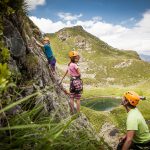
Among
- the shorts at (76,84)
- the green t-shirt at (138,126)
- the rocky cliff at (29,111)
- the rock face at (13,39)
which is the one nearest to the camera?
the rocky cliff at (29,111)

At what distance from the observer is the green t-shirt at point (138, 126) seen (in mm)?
10898

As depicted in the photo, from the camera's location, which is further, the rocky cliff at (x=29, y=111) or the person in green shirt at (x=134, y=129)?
the person in green shirt at (x=134, y=129)

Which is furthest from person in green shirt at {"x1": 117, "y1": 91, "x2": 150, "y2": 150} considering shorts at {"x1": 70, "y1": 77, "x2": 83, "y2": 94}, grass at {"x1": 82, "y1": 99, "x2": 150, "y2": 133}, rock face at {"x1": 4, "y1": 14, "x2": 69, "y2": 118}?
grass at {"x1": 82, "y1": 99, "x2": 150, "y2": 133}

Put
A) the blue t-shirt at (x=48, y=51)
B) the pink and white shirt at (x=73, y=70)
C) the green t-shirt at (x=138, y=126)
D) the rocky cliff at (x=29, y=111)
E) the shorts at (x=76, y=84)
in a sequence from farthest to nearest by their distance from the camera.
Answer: the blue t-shirt at (x=48, y=51)
the shorts at (x=76, y=84)
the pink and white shirt at (x=73, y=70)
the green t-shirt at (x=138, y=126)
the rocky cliff at (x=29, y=111)

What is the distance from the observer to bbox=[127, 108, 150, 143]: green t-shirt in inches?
429

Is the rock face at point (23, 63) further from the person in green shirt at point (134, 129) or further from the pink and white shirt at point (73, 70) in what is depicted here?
the person in green shirt at point (134, 129)

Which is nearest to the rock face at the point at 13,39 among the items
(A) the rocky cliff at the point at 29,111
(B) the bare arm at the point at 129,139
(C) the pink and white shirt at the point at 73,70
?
(A) the rocky cliff at the point at 29,111

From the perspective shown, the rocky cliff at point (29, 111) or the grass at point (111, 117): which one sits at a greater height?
the rocky cliff at point (29, 111)

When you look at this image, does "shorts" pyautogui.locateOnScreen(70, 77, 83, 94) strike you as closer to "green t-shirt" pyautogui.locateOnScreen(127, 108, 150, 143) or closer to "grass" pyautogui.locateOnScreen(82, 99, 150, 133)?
"green t-shirt" pyautogui.locateOnScreen(127, 108, 150, 143)

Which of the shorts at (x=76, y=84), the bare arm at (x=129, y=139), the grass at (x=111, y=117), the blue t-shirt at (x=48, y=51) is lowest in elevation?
the grass at (x=111, y=117)

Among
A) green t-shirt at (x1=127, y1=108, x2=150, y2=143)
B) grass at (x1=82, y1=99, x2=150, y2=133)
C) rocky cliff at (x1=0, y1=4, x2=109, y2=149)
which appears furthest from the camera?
grass at (x1=82, y1=99, x2=150, y2=133)

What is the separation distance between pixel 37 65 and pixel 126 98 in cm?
415

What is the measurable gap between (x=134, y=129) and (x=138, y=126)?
35 cm

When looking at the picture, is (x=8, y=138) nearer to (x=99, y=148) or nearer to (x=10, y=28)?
(x=99, y=148)
